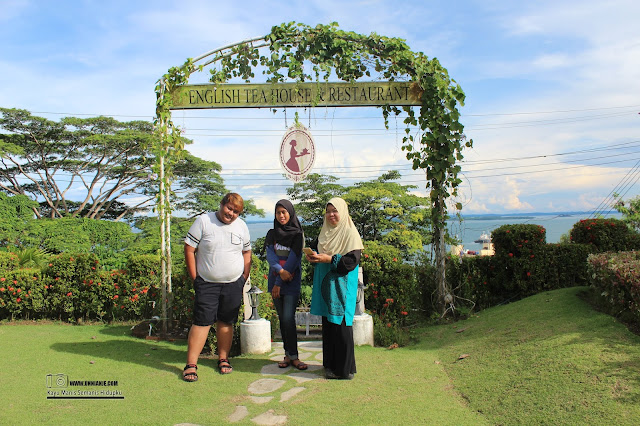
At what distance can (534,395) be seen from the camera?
3480 millimetres

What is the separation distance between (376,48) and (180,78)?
271 cm

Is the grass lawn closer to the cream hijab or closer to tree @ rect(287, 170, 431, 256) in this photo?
the cream hijab

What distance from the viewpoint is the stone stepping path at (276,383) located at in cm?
337

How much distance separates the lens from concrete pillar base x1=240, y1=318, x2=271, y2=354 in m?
Answer: 5.04

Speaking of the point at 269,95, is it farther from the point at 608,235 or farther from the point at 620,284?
the point at 608,235

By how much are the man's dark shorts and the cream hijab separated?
0.93 metres

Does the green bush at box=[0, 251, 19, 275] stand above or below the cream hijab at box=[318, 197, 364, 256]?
below

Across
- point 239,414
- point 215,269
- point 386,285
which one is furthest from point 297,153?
point 239,414

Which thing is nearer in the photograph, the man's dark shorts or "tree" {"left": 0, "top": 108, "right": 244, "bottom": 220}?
the man's dark shorts

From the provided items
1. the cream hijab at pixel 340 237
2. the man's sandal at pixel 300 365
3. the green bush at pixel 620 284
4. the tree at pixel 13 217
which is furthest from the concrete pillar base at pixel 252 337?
the tree at pixel 13 217

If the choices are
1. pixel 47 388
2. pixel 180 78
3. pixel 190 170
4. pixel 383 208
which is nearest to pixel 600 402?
pixel 47 388

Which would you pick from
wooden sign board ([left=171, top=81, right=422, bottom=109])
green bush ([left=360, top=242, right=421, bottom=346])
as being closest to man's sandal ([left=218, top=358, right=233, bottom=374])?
green bush ([left=360, top=242, right=421, bottom=346])

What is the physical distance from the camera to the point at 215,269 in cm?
426

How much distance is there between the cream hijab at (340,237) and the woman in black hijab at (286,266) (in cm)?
36
